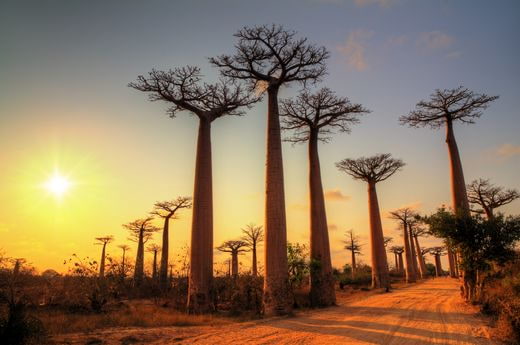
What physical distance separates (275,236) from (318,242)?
3656 millimetres

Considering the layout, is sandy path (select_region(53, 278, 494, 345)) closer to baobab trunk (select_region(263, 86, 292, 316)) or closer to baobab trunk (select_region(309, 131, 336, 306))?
baobab trunk (select_region(263, 86, 292, 316))

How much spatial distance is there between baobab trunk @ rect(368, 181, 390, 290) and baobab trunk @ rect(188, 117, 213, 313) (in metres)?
12.7

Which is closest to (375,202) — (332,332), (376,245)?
(376,245)

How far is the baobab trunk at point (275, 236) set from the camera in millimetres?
9281

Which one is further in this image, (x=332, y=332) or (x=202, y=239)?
(x=202, y=239)

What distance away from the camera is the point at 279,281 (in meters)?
9.41

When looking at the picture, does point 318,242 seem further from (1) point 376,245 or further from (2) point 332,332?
(1) point 376,245

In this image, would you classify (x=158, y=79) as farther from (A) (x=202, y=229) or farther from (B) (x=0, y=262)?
(B) (x=0, y=262)

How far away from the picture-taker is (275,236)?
383 inches

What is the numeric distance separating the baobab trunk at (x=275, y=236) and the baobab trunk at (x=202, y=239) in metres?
2.16

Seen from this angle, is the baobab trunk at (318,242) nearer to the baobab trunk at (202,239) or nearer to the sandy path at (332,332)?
the baobab trunk at (202,239)

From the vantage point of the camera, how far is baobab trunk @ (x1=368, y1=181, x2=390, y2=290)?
66.9 ft

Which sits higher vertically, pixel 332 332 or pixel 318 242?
pixel 318 242

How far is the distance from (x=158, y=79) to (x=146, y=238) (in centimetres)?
1873
